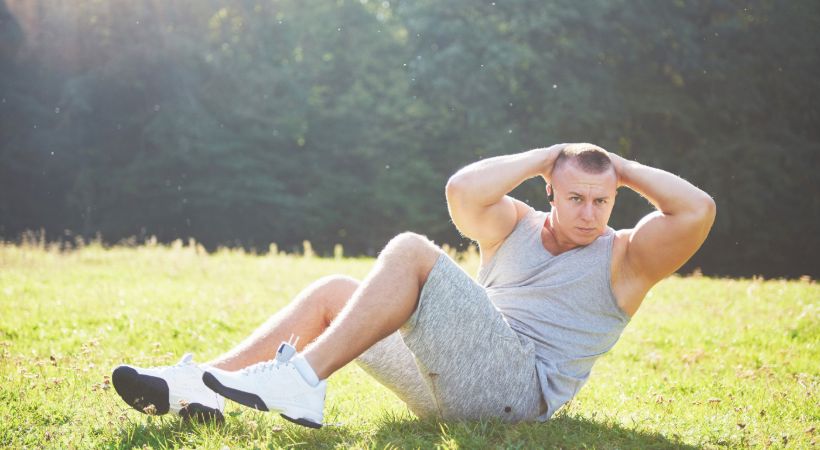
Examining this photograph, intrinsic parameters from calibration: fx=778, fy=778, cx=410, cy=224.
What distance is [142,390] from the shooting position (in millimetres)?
3498

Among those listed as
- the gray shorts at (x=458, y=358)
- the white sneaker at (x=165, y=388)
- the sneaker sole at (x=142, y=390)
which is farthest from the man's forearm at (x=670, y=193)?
the sneaker sole at (x=142, y=390)

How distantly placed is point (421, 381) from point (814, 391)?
2746 mm

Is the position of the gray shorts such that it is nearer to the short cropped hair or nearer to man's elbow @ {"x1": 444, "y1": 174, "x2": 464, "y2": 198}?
man's elbow @ {"x1": 444, "y1": 174, "x2": 464, "y2": 198}

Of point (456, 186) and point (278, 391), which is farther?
point (456, 186)

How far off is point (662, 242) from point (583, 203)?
420 mm

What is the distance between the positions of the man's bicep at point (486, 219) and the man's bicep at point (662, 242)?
0.63 m

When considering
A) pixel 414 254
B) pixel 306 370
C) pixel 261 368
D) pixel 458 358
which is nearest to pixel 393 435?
pixel 458 358

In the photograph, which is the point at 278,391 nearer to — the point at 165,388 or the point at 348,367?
the point at 165,388

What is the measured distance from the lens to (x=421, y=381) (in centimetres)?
378

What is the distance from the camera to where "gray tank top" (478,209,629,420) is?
3.76m

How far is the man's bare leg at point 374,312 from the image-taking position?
3.29 m

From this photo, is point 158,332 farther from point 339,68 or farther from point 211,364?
point 339,68

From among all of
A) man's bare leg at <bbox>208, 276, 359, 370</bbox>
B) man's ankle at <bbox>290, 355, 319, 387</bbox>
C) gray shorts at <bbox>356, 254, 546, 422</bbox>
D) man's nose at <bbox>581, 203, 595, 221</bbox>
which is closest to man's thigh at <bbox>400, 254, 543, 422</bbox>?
gray shorts at <bbox>356, 254, 546, 422</bbox>

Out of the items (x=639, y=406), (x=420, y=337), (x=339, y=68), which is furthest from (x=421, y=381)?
(x=339, y=68)
